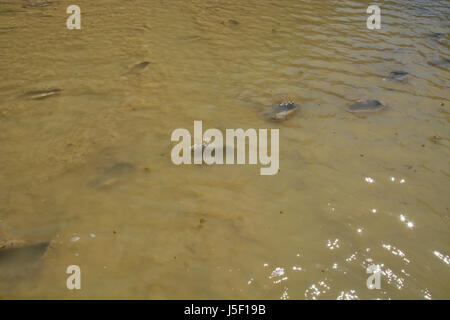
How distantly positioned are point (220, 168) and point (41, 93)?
318 centimetres

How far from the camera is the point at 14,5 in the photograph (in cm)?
809

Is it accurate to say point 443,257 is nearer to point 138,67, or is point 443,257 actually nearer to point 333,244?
point 333,244

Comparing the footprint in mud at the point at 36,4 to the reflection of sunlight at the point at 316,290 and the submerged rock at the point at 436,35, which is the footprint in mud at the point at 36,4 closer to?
the reflection of sunlight at the point at 316,290

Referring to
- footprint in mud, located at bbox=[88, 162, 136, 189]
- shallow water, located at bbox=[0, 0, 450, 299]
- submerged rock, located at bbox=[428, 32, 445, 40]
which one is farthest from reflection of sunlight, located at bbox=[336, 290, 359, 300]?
submerged rock, located at bbox=[428, 32, 445, 40]

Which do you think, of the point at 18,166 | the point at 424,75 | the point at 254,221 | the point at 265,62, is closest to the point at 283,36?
the point at 265,62

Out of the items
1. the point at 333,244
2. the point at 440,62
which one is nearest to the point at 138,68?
the point at 333,244

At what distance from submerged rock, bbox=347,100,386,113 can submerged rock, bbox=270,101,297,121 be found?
86cm

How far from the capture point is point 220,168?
Result: 390 centimetres

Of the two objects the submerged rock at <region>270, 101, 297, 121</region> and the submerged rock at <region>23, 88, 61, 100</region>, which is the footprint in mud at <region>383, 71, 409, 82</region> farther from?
the submerged rock at <region>23, 88, 61, 100</region>

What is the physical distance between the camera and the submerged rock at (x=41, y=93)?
4926 millimetres

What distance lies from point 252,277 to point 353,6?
27.6 ft

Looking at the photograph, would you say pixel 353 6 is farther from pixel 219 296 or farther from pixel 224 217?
pixel 219 296

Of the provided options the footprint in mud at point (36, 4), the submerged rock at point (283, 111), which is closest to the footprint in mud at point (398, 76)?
the submerged rock at point (283, 111)

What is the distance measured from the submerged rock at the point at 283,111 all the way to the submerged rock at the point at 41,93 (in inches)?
131
